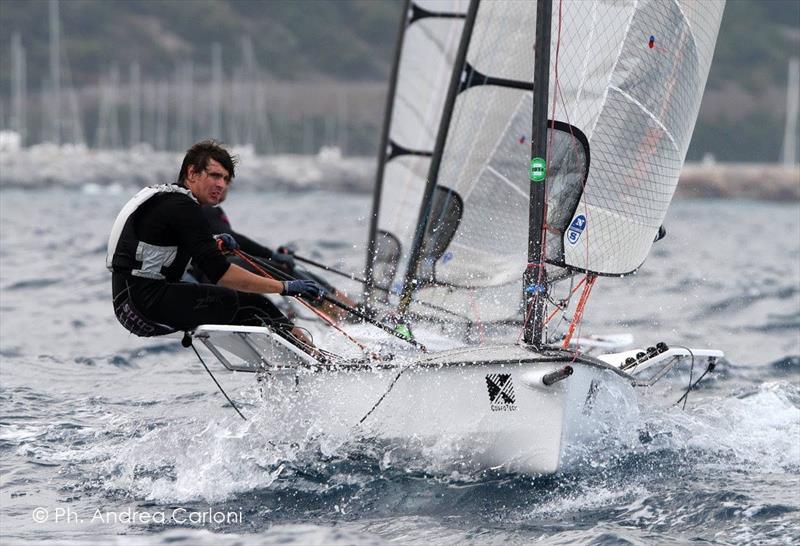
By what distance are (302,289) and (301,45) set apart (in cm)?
9880

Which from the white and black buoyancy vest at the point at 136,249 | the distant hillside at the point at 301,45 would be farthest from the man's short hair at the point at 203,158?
the distant hillside at the point at 301,45

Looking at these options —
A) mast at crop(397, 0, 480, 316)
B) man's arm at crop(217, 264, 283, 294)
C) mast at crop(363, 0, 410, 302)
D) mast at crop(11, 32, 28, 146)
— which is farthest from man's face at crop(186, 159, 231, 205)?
mast at crop(11, 32, 28, 146)

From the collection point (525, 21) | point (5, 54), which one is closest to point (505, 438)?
point (525, 21)

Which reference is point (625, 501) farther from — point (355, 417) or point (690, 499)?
point (355, 417)

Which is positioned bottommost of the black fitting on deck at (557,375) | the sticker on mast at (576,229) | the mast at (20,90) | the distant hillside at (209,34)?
the black fitting on deck at (557,375)

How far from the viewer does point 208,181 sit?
5.23m

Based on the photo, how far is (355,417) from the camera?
518 centimetres

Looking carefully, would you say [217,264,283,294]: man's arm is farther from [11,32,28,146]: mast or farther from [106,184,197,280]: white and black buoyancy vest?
[11,32,28,146]: mast

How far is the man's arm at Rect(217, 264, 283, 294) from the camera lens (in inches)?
203

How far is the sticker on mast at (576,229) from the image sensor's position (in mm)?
5277

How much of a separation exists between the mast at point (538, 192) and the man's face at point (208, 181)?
4.45 ft

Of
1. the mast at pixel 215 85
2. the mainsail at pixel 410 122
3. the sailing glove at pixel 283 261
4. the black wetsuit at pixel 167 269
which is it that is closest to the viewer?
the black wetsuit at pixel 167 269

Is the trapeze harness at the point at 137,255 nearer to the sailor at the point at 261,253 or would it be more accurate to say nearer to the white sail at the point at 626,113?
the sailor at the point at 261,253

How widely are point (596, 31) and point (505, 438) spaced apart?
195 cm
